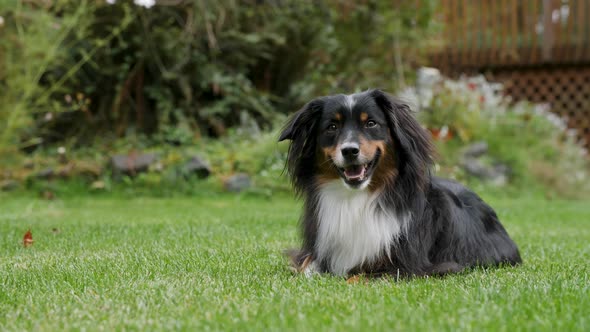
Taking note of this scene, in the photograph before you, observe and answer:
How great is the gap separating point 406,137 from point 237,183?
606cm

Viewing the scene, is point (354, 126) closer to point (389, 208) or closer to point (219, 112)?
point (389, 208)

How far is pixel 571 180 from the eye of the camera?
1188cm

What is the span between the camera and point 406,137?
13.5ft

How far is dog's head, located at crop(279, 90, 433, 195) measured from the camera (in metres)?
3.96

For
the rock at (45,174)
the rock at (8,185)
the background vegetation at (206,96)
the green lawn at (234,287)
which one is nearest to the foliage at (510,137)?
the background vegetation at (206,96)

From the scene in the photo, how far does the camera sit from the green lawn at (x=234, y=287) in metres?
2.85

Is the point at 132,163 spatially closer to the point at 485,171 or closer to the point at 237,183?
the point at 237,183

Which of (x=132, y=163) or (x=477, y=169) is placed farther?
(x=477, y=169)

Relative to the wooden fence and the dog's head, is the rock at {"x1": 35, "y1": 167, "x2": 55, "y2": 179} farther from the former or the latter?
the wooden fence

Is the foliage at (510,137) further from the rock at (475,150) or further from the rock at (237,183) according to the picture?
the rock at (237,183)

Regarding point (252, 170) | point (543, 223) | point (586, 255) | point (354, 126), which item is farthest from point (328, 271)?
point (252, 170)

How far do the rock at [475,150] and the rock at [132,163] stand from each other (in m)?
4.89

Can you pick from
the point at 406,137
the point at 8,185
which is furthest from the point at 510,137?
the point at 406,137

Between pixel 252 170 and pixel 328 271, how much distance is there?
6.18 metres
